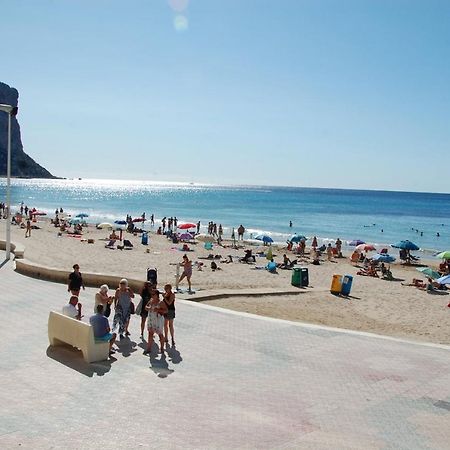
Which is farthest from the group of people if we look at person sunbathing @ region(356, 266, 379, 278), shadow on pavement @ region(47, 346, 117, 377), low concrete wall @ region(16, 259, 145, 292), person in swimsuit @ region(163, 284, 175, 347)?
person sunbathing @ region(356, 266, 379, 278)

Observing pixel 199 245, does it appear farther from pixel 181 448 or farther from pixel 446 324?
pixel 181 448

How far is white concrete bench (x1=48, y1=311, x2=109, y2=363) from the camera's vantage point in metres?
8.36

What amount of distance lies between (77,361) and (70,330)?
55 centimetres

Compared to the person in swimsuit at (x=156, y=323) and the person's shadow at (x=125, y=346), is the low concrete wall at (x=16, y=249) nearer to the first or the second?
the person's shadow at (x=125, y=346)

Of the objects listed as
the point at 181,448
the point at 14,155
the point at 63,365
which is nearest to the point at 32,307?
the point at 63,365

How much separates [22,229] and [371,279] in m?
25.4

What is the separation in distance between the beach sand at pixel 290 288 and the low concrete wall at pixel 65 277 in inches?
31.0

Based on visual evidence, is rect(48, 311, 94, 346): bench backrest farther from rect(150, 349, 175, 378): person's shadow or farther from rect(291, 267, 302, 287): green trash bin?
rect(291, 267, 302, 287): green trash bin

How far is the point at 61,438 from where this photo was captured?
19.2 feet

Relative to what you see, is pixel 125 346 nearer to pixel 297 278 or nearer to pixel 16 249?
pixel 297 278

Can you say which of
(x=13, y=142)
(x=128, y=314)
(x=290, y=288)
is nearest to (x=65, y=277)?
(x=128, y=314)

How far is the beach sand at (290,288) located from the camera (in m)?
13.4

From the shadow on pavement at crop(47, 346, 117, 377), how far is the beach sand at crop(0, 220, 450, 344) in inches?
149

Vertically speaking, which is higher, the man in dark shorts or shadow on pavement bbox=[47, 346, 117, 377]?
the man in dark shorts
